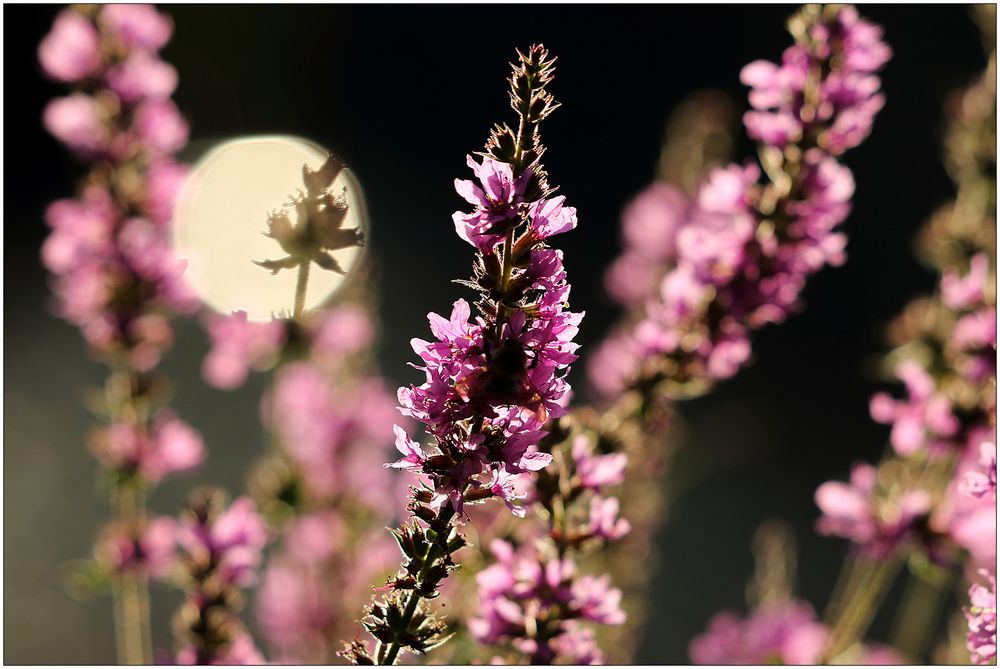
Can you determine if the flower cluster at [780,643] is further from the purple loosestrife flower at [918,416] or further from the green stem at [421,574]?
the green stem at [421,574]

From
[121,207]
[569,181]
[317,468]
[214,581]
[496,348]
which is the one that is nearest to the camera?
[496,348]

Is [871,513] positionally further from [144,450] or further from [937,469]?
[144,450]

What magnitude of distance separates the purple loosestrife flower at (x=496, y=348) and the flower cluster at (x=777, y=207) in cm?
55

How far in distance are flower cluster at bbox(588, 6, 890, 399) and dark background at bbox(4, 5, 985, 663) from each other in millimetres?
2444

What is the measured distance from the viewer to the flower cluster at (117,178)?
5.87ft

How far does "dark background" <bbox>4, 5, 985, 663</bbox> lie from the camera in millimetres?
4230

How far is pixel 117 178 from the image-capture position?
1804 millimetres

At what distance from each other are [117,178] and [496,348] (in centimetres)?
124

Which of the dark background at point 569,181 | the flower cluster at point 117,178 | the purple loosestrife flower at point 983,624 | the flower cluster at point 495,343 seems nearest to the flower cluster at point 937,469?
the purple loosestrife flower at point 983,624

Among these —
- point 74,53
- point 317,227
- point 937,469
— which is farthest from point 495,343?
point 74,53

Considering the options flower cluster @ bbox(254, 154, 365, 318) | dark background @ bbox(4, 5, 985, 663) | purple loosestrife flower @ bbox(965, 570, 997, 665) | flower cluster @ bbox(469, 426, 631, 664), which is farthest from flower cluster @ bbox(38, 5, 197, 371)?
dark background @ bbox(4, 5, 985, 663)

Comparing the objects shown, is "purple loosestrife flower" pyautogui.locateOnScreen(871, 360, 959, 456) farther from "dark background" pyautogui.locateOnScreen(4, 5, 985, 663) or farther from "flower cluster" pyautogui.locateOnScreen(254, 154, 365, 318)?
"dark background" pyautogui.locateOnScreen(4, 5, 985, 663)

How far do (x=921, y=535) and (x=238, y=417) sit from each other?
3589 millimetres

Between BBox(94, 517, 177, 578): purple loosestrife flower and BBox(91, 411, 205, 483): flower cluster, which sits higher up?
BBox(91, 411, 205, 483): flower cluster
